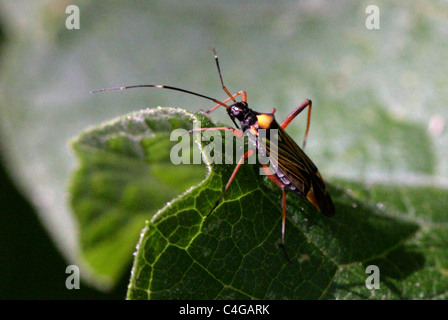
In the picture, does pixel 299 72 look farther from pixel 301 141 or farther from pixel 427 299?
pixel 427 299

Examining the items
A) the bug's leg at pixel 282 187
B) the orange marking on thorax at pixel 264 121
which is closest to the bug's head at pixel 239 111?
the orange marking on thorax at pixel 264 121

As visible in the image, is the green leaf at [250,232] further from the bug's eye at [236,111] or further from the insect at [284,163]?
the bug's eye at [236,111]

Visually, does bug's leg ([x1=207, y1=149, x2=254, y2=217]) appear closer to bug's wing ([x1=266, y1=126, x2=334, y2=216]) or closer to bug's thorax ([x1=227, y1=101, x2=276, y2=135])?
bug's wing ([x1=266, y1=126, x2=334, y2=216])

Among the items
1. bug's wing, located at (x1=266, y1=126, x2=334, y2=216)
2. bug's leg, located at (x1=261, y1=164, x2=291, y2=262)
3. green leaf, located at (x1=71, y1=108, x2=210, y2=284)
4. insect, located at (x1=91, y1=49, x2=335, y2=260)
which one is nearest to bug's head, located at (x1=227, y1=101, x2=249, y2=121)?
insect, located at (x1=91, y1=49, x2=335, y2=260)

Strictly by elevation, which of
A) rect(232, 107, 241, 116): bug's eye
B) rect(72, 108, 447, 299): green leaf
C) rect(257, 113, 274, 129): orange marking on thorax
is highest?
rect(232, 107, 241, 116): bug's eye

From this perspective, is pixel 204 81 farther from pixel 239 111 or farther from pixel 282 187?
pixel 282 187
